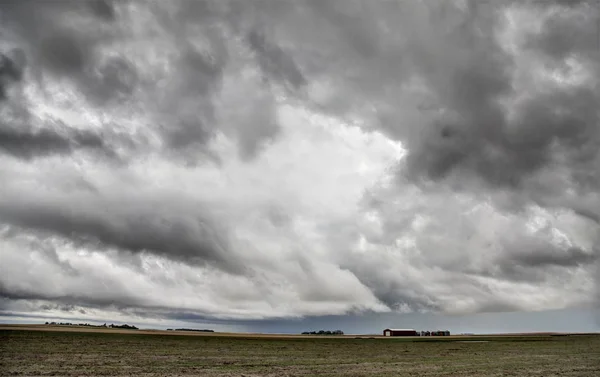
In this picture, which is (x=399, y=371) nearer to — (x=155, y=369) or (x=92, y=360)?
(x=155, y=369)

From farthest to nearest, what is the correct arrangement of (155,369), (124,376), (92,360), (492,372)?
(92,360)
(492,372)
(155,369)
(124,376)

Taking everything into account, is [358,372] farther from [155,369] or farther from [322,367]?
[155,369]

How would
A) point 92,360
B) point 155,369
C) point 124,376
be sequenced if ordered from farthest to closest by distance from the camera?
point 92,360, point 155,369, point 124,376


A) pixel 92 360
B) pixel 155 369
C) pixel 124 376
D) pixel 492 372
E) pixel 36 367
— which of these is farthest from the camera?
pixel 92 360

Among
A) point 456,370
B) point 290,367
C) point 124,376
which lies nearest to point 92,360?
point 124,376

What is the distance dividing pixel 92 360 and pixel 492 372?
42.0 meters

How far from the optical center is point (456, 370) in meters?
44.8

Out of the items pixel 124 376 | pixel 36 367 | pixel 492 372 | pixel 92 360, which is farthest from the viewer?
pixel 92 360

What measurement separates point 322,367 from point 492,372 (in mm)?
17341

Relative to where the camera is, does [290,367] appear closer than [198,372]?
No

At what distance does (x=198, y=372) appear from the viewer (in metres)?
39.0

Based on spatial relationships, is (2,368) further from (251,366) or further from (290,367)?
(290,367)

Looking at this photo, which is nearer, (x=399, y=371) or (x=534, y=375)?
(x=534, y=375)

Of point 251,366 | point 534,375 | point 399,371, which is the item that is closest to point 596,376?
point 534,375
